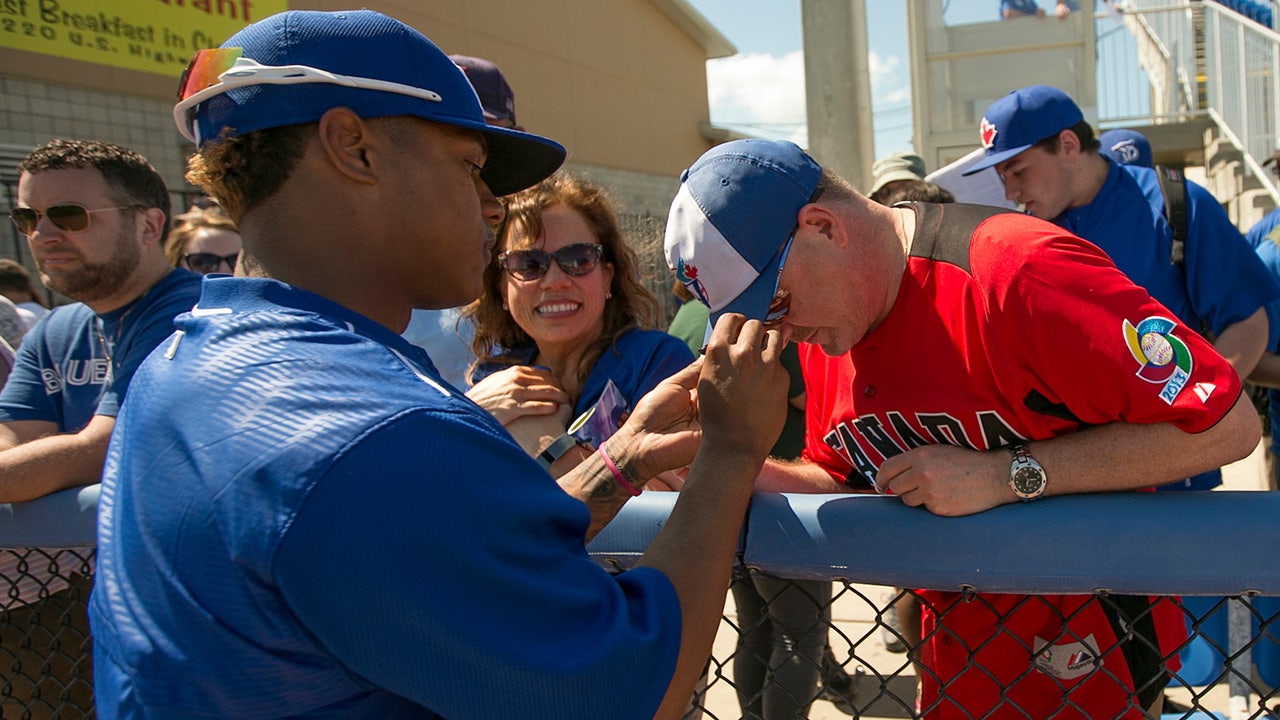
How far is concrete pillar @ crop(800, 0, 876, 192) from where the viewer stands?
21.9ft

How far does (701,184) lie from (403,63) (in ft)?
2.08

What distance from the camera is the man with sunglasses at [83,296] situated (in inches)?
105

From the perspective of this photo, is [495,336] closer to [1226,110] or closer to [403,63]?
[403,63]

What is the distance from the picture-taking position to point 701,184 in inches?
67.0

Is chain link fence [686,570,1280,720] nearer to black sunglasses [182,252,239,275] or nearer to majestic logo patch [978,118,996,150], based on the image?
majestic logo patch [978,118,996,150]

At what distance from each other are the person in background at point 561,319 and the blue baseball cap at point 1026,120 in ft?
4.98

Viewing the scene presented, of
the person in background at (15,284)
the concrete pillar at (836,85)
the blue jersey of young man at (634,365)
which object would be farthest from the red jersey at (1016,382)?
the person in background at (15,284)

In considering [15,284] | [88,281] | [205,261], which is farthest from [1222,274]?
→ [15,284]

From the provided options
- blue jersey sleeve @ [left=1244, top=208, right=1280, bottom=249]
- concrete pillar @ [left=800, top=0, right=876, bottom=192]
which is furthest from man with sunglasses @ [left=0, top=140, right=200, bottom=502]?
concrete pillar @ [left=800, top=0, right=876, bottom=192]

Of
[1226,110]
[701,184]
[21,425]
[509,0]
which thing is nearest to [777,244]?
[701,184]

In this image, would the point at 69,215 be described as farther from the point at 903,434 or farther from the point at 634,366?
the point at 903,434

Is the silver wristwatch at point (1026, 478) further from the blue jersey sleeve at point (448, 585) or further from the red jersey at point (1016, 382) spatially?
the blue jersey sleeve at point (448, 585)

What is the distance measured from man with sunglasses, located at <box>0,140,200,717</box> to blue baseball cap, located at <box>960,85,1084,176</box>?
8.79 feet

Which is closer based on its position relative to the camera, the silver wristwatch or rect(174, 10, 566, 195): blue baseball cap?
rect(174, 10, 566, 195): blue baseball cap
